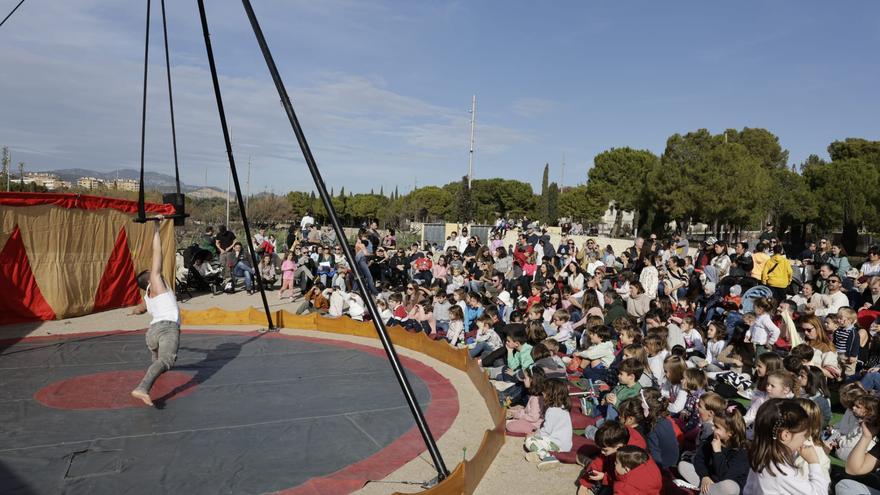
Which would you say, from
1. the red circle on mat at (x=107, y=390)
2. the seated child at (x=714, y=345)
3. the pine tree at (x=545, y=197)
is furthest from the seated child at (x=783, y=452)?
the pine tree at (x=545, y=197)

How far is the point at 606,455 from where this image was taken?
5125mm

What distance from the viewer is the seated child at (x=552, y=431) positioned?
6023mm

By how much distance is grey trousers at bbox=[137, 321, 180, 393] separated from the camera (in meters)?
7.12

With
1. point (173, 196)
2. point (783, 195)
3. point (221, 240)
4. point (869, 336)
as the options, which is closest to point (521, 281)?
point (869, 336)

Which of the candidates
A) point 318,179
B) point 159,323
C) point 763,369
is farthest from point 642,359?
point 159,323

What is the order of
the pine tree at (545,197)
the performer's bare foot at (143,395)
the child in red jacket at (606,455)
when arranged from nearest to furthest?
the child in red jacket at (606,455) → the performer's bare foot at (143,395) → the pine tree at (545,197)

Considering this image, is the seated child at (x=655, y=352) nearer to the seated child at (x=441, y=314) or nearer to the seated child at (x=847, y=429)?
the seated child at (x=847, y=429)

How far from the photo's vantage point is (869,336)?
8.52 m

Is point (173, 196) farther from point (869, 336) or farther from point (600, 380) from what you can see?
point (869, 336)

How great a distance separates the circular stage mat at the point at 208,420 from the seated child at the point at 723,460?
2.67 m

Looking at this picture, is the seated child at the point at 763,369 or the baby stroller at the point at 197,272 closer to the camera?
the seated child at the point at 763,369

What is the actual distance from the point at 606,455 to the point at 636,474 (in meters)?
0.52

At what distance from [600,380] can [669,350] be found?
46.4 inches

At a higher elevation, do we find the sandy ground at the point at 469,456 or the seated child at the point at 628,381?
the seated child at the point at 628,381
